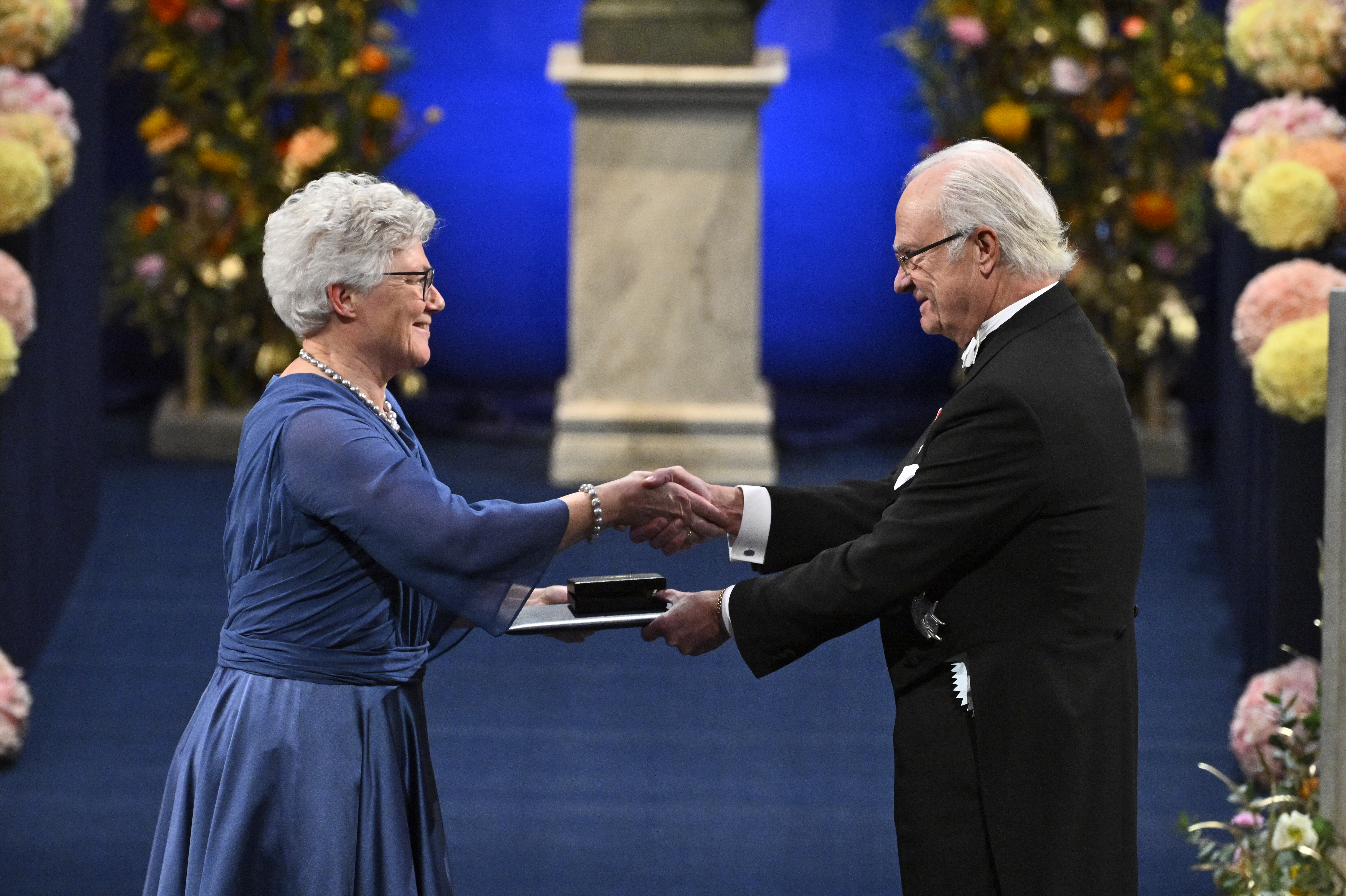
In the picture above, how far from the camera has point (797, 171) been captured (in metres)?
8.14

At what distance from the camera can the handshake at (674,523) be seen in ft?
8.54

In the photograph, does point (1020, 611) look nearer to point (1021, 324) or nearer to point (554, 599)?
point (1021, 324)

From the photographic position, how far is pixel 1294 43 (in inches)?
156

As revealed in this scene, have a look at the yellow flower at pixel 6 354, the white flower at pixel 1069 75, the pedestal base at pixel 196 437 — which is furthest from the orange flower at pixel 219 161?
the white flower at pixel 1069 75

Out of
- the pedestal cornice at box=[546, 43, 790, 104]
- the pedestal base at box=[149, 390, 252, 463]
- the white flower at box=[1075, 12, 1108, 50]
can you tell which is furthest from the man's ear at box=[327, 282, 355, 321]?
the white flower at box=[1075, 12, 1108, 50]

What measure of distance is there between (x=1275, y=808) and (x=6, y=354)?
8.49ft

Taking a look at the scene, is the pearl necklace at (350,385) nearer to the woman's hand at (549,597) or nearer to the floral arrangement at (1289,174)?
the woman's hand at (549,597)

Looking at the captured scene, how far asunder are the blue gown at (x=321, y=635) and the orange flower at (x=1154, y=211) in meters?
4.42

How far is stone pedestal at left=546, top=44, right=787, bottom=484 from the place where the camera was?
6.15 m

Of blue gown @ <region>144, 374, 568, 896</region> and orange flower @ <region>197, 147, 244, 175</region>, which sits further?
orange flower @ <region>197, 147, 244, 175</region>

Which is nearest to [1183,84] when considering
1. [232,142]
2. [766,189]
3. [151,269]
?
[766,189]

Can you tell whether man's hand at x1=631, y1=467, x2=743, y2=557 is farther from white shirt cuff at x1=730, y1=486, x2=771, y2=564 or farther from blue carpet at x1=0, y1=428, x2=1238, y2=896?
blue carpet at x1=0, y1=428, x2=1238, y2=896

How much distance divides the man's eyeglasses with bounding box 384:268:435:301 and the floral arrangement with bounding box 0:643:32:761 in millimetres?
1988

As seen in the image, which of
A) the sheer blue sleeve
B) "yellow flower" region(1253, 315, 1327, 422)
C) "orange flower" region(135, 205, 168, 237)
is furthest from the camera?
"orange flower" region(135, 205, 168, 237)
